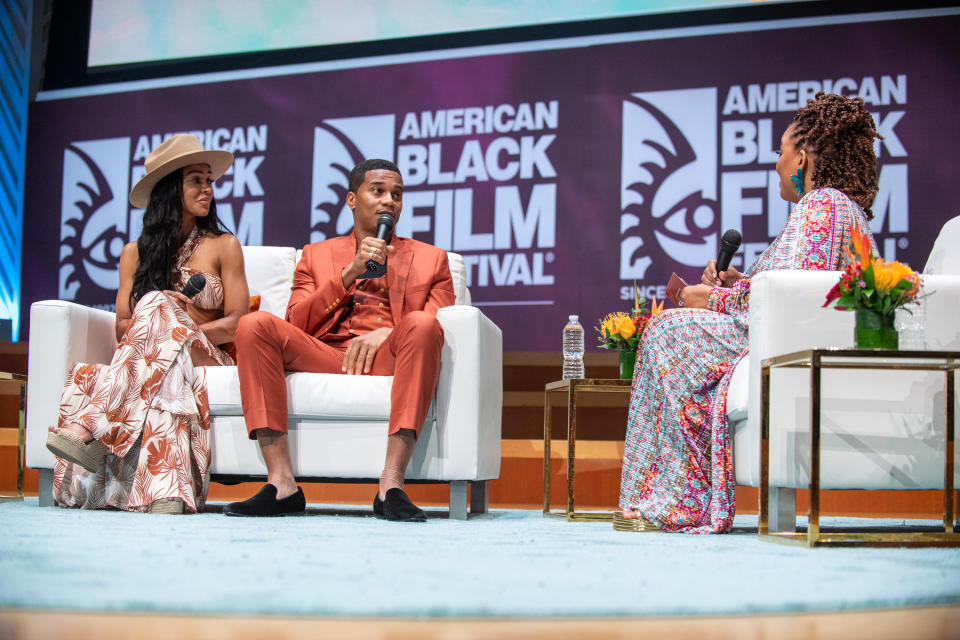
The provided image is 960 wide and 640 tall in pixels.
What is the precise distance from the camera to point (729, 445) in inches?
107

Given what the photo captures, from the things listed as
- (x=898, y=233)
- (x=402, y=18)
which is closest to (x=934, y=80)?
(x=898, y=233)

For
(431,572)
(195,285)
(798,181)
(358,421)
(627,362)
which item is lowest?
(431,572)

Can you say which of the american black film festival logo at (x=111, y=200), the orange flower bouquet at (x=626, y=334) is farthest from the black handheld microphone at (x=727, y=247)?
the american black film festival logo at (x=111, y=200)

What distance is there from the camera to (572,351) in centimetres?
388

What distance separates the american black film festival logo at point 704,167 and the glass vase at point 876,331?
2.24m

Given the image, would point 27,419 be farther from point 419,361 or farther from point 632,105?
point 632,105

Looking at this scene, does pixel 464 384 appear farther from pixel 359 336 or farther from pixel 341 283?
pixel 341 283

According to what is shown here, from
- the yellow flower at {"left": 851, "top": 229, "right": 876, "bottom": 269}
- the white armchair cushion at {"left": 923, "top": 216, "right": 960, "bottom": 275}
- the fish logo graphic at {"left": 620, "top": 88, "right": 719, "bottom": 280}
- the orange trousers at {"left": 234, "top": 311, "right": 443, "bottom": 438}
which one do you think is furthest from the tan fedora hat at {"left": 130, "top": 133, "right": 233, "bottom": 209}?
the white armchair cushion at {"left": 923, "top": 216, "right": 960, "bottom": 275}

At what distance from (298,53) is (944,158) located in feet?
10.6

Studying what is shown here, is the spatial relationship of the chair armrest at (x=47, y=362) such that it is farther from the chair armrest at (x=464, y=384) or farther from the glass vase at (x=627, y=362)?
the glass vase at (x=627, y=362)

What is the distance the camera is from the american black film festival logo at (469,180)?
15.5 ft

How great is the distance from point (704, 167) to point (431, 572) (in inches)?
136

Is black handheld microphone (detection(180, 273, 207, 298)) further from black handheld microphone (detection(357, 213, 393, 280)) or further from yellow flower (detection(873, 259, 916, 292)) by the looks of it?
yellow flower (detection(873, 259, 916, 292))

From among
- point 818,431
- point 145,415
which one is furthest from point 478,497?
point 818,431
